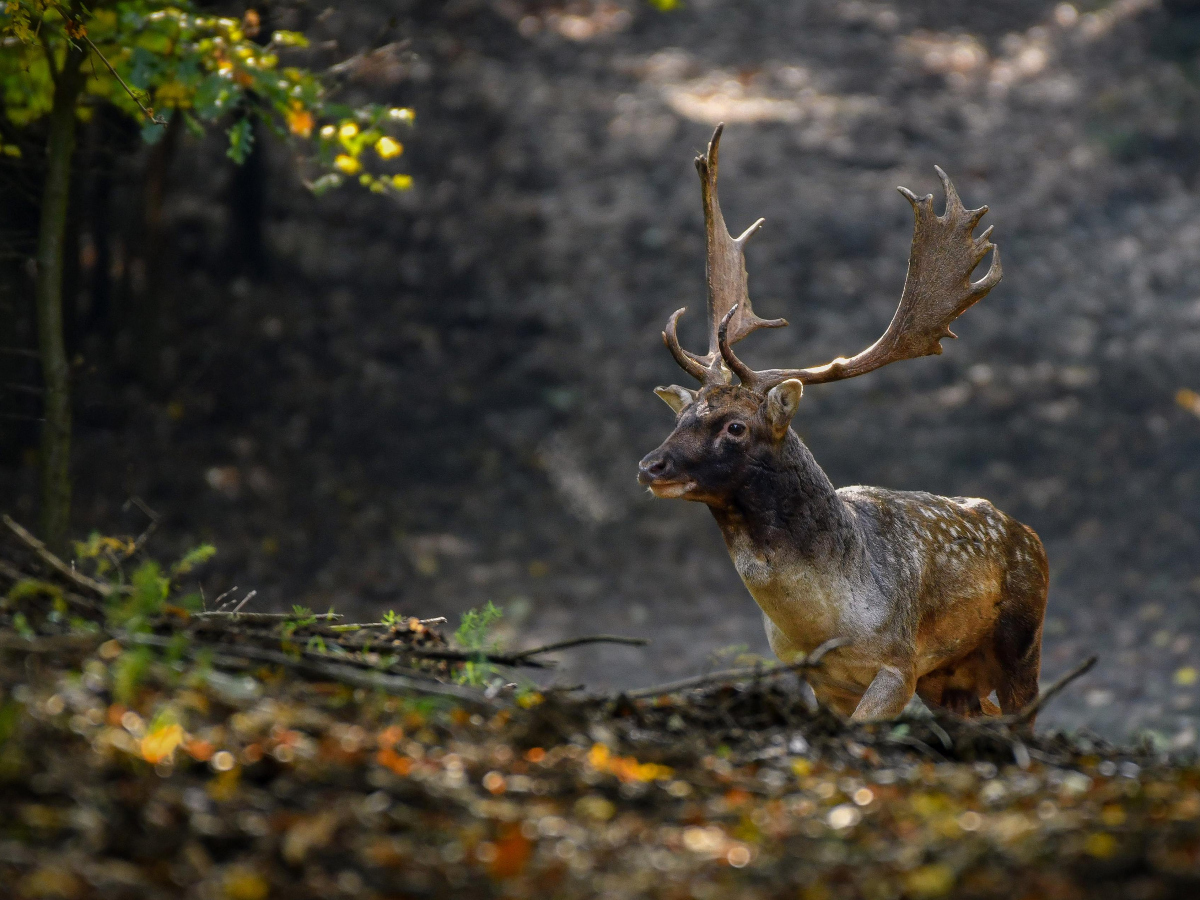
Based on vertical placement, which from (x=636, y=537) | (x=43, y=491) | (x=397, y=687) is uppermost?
(x=397, y=687)

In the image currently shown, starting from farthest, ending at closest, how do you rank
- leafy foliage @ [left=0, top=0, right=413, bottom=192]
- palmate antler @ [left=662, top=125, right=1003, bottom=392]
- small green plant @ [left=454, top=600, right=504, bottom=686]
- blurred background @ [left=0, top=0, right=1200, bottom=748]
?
blurred background @ [left=0, top=0, right=1200, bottom=748] → palmate antler @ [left=662, top=125, right=1003, bottom=392] → leafy foliage @ [left=0, top=0, right=413, bottom=192] → small green plant @ [left=454, top=600, right=504, bottom=686]

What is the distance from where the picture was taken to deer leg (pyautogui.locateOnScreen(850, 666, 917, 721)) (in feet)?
21.0

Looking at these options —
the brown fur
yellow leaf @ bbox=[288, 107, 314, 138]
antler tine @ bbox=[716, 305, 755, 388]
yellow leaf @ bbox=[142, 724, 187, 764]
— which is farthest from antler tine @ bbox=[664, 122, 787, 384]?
yellow leaf @ bbox=[142, 724, 187, 764]

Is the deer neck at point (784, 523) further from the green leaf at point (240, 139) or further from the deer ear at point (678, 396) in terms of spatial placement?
the green leaf at point (240, 139)

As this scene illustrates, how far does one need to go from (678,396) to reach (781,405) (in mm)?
653

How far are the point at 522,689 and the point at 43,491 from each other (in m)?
4.27

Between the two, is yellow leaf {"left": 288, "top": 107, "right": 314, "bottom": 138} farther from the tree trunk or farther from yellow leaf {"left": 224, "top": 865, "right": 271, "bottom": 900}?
yellow leaf {"left": 224, "top": 865, "right": 271, "bottom": 900}

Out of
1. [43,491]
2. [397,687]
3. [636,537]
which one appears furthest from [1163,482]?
[397,687]

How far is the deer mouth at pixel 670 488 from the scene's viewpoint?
655cm

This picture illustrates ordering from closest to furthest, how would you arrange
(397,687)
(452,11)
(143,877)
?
1. (143,877)
2. (397,687)
3. (452,11)

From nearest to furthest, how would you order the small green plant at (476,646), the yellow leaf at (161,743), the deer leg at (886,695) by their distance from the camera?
the yellow leaf at (161,743) → the small green plant at (476,646) → the deer leg at (886,695)

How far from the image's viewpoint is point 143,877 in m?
2.87

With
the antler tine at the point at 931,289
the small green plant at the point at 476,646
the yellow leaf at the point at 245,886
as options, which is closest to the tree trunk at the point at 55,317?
the small green plant at the point at 476,646

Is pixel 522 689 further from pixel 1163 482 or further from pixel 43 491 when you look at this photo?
pixel 1163 482
